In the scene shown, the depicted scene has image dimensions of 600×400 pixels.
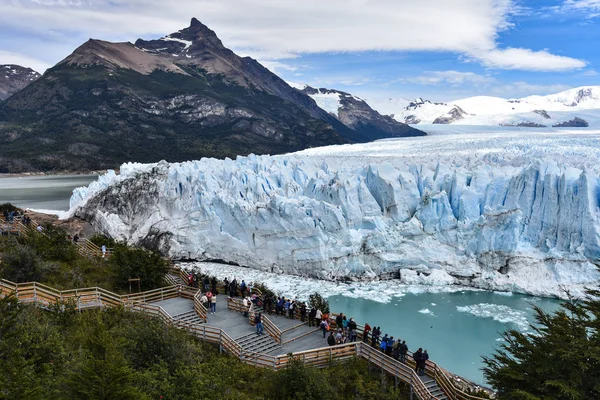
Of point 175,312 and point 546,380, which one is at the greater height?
point 546,380

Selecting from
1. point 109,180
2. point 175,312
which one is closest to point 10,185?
point 109,180

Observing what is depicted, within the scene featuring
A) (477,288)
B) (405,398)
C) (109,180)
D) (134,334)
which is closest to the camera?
(134,334)

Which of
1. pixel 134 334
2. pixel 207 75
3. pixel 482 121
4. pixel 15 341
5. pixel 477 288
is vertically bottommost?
pixel 477 288

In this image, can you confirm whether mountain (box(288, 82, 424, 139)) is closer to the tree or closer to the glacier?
the glacier

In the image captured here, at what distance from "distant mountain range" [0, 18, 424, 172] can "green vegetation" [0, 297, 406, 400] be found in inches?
2322

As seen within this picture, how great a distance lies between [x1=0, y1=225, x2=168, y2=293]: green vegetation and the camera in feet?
33.8

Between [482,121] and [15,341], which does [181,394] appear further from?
[482,121]

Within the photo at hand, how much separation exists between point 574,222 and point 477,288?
Answer: 403 centimetres

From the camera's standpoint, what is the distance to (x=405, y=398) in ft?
26.0

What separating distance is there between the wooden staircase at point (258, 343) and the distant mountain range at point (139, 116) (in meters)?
58.2

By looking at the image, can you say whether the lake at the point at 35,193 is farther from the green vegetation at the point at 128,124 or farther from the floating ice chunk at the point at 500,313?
the floating ice chunk at the point at 500,313

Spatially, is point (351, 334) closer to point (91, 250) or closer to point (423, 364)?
point (423, 364)

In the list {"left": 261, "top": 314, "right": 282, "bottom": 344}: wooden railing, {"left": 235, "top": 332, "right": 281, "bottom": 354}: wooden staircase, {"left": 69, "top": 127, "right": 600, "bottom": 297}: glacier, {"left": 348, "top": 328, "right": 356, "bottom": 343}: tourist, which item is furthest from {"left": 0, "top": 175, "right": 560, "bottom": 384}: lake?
{"left": 235, "top": 332, "right": 281, "bottom": 354}: wooden staircase

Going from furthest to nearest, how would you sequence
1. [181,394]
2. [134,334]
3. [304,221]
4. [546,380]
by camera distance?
[304,221] → [134,334] → [546,380] → [181,394]
